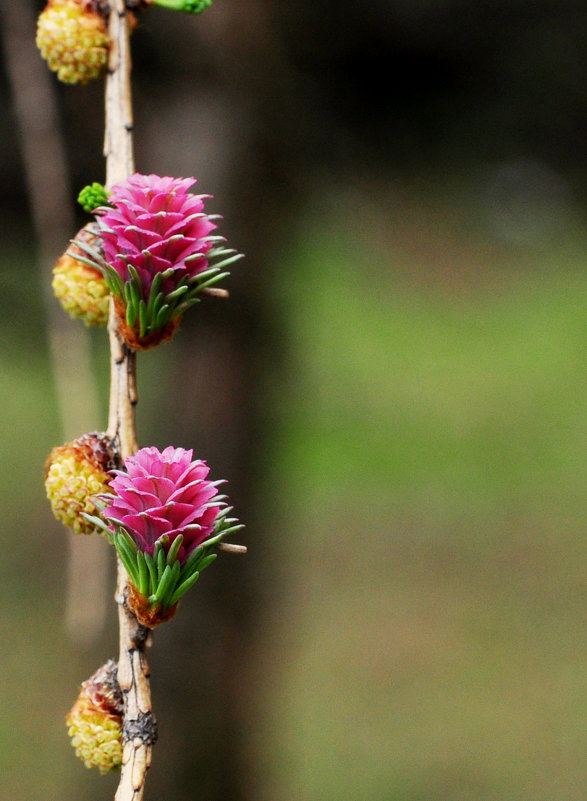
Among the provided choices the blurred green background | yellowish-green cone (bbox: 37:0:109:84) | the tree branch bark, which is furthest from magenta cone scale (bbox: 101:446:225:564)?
the blurred green background

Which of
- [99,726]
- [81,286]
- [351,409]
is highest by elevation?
[351,409]

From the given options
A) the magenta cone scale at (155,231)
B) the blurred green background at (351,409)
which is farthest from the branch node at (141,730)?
the blurred green background at (351,409)

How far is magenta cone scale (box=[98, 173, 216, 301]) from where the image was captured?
0.26 metres

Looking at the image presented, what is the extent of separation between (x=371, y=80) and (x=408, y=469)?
1.31m

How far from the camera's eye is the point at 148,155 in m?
1.04

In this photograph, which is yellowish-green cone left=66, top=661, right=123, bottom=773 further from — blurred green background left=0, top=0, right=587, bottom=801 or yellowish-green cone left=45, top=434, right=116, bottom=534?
blurred green background left=0, top=0, right=587, bottom=801

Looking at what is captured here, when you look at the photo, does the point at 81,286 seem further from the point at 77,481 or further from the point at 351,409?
the point at 351,409

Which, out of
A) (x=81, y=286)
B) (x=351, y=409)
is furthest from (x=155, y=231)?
(x=351, y=409)

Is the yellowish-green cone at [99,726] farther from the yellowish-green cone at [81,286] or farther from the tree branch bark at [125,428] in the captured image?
the yellowish-green cone at [81,286]

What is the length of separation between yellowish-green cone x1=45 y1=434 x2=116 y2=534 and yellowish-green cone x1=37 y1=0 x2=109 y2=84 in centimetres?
14

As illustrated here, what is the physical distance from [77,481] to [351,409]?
2308 millimetres

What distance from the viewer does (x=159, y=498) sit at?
0.79 feet

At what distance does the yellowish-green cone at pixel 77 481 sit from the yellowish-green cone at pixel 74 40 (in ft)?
0.47

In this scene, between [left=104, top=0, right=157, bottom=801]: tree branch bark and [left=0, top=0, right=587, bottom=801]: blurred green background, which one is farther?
[left=0, top=0, right=587, bottom=801]: blurred green background
